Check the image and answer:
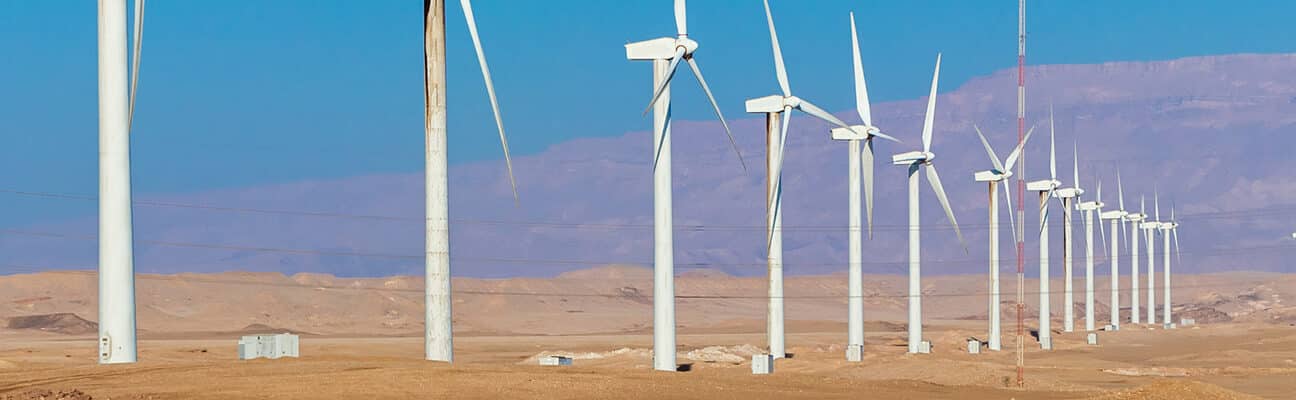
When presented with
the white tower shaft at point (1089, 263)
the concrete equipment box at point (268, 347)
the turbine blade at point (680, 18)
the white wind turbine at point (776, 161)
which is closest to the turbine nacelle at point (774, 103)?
the white wind turbine at point (776, 161)

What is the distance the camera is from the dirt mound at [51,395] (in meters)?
34.7

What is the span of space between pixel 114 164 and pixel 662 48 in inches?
1136

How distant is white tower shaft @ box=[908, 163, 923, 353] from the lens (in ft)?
342

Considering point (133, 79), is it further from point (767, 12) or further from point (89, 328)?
point (89, 328)

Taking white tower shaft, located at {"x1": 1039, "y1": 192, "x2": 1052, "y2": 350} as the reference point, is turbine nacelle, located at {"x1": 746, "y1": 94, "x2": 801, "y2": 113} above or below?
above

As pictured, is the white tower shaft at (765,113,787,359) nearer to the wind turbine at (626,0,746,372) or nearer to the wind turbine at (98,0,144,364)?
the wind turbine at (626,0,746,372)

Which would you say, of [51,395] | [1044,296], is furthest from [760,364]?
[1044,296]

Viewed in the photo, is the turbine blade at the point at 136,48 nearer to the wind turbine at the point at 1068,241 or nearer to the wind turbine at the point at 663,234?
the wind turbine at the point at 663,234

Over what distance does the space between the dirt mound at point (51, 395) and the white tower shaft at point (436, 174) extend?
10.3 metres

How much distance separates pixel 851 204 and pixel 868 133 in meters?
3.99

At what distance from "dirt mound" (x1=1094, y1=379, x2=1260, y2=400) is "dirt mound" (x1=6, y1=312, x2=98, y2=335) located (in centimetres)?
13823

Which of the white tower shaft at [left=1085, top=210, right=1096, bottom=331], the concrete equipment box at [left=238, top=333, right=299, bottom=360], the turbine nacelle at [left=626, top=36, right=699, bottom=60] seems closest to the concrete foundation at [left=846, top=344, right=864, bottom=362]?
A: the turbine nacelle at [left=626, top=36, right=699, bottom=60]

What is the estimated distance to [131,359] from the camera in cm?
4156

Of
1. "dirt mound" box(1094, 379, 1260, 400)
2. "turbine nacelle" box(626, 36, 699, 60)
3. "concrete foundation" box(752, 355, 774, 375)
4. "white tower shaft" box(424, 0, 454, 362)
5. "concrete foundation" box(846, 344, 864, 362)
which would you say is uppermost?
"turbine nacelle" box(626, 36, 699, 60)
